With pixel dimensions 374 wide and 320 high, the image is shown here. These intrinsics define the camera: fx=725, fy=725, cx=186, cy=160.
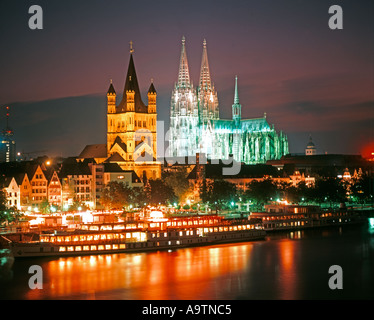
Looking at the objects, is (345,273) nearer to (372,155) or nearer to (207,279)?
(207,279)

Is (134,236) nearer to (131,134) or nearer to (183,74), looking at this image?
(131,134)

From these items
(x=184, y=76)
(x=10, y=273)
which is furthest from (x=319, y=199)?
(x=10, y=273)

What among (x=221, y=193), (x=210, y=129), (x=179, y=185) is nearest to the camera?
(x=221, y=193)

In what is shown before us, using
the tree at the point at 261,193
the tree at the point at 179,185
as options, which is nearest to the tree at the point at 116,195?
the tree at the point at 179,185

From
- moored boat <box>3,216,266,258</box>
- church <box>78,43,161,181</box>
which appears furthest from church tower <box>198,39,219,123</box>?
moored boat <box>3,216,266,258</box>

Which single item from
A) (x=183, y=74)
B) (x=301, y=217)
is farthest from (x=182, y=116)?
(x=301, y=217)
